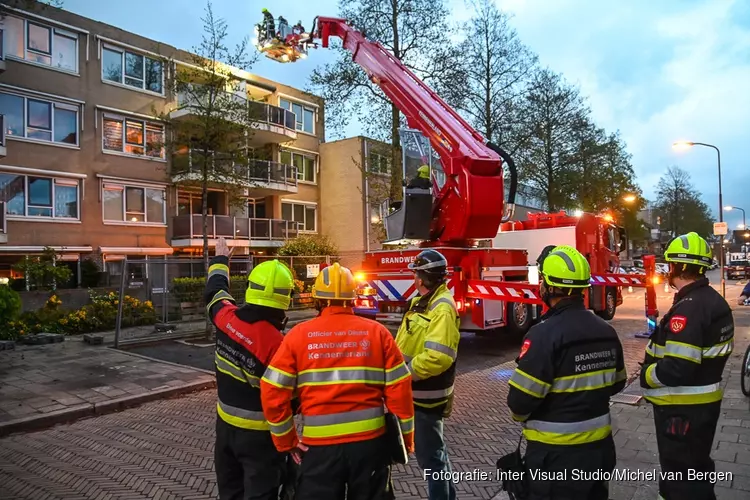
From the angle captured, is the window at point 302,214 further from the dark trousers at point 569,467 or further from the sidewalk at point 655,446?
the dark trousers at point 569,467

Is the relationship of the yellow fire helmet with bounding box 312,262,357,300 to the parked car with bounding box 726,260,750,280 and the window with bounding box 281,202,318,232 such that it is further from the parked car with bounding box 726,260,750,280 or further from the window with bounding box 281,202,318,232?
the parked car with bounding box 726,260,750,280

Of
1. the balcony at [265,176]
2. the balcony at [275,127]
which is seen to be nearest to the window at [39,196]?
the balcony at [265,176]

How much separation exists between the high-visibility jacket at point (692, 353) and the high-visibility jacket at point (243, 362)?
2313 mm

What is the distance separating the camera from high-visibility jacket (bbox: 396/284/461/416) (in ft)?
11.2

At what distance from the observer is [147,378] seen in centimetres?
855

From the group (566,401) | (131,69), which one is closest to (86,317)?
(131,69)

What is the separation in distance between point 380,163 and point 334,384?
739 inches

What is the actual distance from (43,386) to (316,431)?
7457 mm

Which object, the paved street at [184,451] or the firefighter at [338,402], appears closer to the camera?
the firefighter at [338,402]

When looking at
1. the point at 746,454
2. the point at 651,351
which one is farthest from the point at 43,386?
the point at 746,454

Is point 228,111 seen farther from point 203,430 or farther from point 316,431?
point 316,431

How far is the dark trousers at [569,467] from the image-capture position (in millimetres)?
2539

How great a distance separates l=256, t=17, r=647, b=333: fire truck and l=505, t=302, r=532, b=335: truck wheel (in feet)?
0.07

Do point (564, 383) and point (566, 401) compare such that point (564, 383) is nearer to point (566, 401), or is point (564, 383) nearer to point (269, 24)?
point (566, 401)
